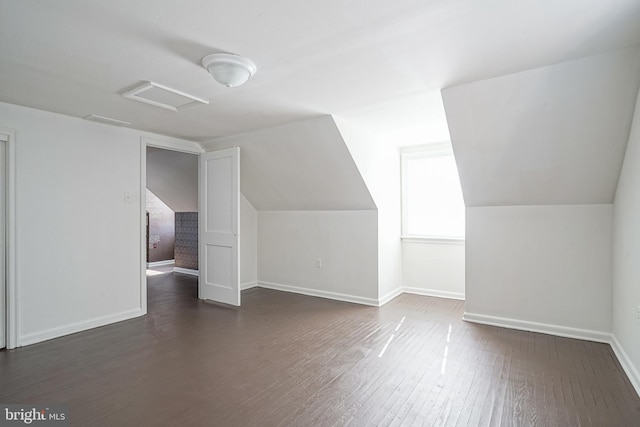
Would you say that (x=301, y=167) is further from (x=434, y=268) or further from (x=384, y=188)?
(x=434, y=268)

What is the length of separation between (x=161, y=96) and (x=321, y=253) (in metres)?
2.97

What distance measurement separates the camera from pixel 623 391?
235 centimetres

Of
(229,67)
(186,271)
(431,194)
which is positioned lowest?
(186,271)

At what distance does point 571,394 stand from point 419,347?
3.73 feet

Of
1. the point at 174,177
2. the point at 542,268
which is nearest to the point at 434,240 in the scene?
the point at 542,268

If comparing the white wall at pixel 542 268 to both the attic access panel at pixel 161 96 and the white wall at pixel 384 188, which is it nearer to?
the white wall at pixel 384 188

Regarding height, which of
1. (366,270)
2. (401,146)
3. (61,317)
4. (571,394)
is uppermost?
(401,146)

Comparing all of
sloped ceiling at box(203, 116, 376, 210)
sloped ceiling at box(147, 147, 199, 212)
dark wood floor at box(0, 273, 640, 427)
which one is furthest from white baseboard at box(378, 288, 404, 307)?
sloped ceiling at box(147, 147, 199, 212)

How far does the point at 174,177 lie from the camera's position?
250 inches

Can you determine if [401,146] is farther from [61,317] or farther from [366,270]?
[61,317]

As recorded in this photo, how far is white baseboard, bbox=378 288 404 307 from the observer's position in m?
4.54

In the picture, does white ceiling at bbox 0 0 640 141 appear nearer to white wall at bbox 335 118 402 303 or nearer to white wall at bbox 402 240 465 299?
white wall at bbox 335 118 402 303

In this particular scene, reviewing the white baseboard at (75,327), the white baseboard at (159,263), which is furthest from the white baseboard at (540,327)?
the white baseboard at (159,263)

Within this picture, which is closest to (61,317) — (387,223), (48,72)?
(48,72)
